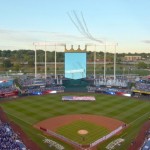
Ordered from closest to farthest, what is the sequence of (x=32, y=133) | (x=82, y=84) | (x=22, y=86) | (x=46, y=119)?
(x=32, y=133) < (x=46, y=119) < (x=22, y=86) < (x=82, y=84)

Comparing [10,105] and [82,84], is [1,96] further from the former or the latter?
[82,84]

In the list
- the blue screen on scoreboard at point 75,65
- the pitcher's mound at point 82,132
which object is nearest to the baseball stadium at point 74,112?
the blue screen on scoreboard at point 75,65

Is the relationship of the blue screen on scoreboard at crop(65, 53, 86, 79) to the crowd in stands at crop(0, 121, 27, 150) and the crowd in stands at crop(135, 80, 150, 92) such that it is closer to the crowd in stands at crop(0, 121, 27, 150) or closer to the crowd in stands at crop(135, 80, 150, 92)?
the crowd in stands at crop(135, 80, 150, 92)

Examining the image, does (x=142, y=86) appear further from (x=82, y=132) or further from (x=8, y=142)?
(x=8, y=142)

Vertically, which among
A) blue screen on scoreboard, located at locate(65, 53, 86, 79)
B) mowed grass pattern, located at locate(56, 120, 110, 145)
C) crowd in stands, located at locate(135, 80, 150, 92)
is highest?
blue screen on scoreboard, located at locate(65, 53, 86, 79)

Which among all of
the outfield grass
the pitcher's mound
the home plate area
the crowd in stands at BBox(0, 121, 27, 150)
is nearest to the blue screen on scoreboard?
the outfield grass

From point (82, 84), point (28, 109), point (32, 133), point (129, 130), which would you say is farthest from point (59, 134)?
point (82, 84)

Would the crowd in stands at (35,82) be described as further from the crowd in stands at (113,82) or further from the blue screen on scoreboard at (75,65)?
the crowd in stands at (113,82)
